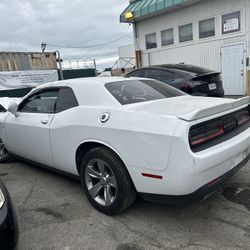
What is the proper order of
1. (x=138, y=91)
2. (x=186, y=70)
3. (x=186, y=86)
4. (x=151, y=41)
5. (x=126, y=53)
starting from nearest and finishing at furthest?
(x=138, y=91) < (x=186, y=86) < (x=186, y=70) < (x=151, y=41) < (x=126, y=53)

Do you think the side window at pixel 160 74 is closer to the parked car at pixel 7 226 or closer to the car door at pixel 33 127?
the car door at pixel 33 127

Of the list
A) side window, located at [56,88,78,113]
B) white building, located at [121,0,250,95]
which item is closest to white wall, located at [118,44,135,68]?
white building, located at [121,0,250,95]

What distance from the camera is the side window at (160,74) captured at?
7.17m

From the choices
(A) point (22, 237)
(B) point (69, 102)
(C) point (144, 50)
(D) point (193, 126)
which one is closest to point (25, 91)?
(C) point (144, 50)

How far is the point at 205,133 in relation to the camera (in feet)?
8.86

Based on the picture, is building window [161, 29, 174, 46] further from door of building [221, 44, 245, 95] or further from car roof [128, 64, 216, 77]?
car roof [128, 64, 216, 77]

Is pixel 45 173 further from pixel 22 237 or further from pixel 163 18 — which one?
pixel 163 18

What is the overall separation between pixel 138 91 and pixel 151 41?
36.9 feet

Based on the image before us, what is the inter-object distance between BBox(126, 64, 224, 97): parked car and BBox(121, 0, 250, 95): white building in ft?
14.5

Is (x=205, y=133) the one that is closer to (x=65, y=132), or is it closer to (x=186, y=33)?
(x=65, y=132)

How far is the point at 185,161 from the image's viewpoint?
8.00 ft

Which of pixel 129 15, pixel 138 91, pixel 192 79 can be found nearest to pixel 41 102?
pixel 138 91

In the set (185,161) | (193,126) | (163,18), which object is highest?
(163,18)

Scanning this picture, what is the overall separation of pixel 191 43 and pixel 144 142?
1075 centimetres
